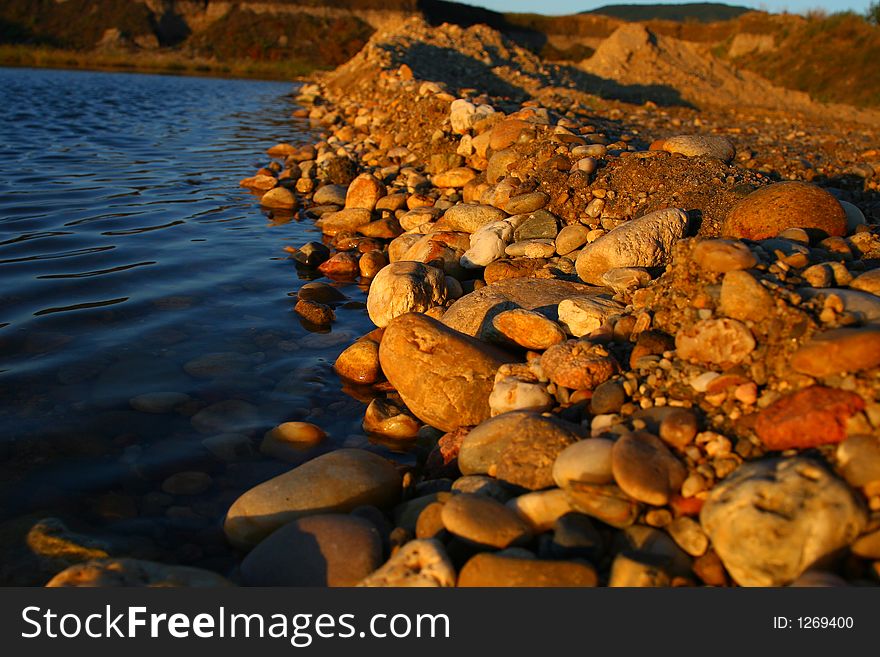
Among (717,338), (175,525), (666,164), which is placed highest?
(666,164)

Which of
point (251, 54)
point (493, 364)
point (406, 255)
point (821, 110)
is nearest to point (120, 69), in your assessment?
point (251, 54)

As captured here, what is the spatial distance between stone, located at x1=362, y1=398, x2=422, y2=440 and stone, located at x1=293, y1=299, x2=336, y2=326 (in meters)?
1.49

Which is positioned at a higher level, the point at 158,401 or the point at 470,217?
the point at 470,217

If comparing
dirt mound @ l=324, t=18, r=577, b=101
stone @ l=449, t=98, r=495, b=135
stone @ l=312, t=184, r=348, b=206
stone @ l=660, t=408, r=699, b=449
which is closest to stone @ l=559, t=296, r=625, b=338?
stone @ l=660, t=408, r=699, b=449

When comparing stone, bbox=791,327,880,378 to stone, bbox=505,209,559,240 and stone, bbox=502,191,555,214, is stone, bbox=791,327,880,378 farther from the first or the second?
stone, bbox=502,191,555,214

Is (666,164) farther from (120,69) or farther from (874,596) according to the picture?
(120,69)

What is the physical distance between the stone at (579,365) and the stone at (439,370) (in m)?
0.40

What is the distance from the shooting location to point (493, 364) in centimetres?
372

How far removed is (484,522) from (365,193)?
5.76m

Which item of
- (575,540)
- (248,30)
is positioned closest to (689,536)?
(575,540)

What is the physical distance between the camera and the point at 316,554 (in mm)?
2570

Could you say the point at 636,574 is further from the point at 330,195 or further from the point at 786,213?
the point at 330,195

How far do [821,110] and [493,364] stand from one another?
65.3 feet

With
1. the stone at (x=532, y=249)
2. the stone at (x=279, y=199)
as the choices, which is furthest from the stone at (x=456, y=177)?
the stone at (x=532, y=249)
